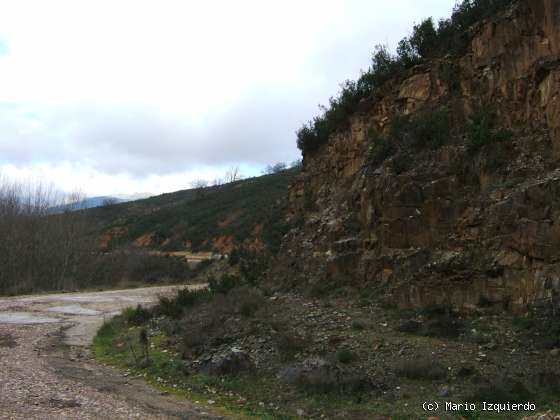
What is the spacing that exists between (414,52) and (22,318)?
15591 millimetres

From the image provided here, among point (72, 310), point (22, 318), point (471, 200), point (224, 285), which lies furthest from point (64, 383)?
point (72, 310)

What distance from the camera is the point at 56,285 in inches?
1387

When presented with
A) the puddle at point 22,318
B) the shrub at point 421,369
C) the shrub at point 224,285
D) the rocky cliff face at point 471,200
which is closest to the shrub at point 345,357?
the shrub at point 421,369

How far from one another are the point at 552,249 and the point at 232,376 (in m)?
5.62

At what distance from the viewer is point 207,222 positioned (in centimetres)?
5969

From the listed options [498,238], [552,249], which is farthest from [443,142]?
[552,249]

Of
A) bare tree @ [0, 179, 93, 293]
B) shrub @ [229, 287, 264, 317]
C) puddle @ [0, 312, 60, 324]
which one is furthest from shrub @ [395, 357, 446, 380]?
bare tree @ [0, 179, 93, 293]

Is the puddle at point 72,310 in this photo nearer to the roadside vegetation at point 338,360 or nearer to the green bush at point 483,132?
the roadside vegetation at point 338,360

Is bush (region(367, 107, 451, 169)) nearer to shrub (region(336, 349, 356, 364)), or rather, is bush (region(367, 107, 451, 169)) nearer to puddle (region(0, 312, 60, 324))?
shrub (region(336, 349, 356, 364))

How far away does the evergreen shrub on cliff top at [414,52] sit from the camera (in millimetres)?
13148

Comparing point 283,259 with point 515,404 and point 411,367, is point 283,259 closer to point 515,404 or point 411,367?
point 411,367

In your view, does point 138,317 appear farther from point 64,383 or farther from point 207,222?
point 207,222

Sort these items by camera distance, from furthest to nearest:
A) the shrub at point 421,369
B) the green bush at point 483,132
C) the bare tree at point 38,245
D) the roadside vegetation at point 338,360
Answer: the bare tree at point 38,245 < the green bush at point 483,132 < the shrub at point 421,369 < the roadside vegetation at point 338,360

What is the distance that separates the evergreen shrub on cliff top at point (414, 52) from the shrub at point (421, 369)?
8.54 meters
